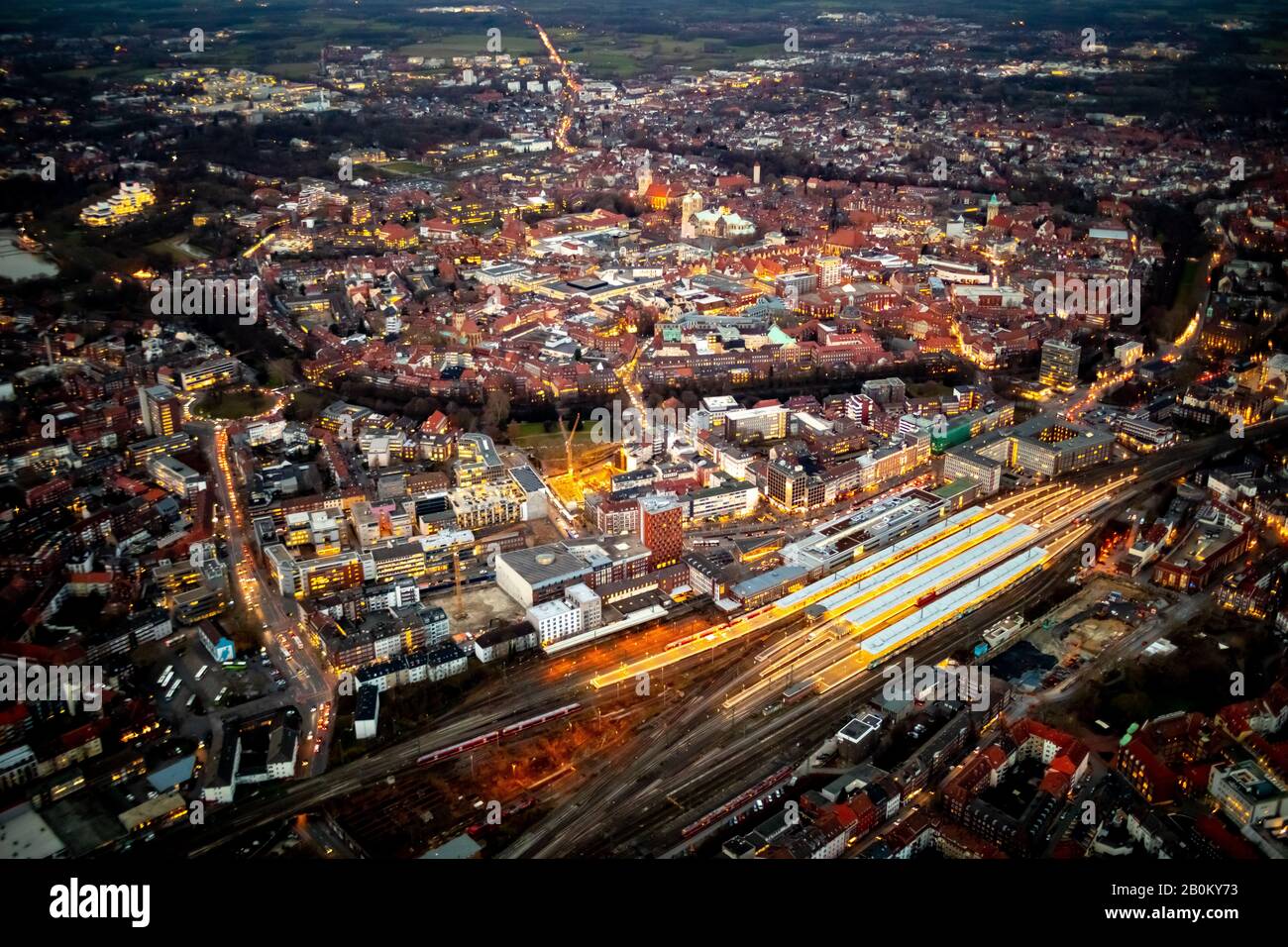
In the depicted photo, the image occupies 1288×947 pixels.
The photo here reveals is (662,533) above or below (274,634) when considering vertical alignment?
above

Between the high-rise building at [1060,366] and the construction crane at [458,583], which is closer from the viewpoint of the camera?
the construction crane at [458,583]

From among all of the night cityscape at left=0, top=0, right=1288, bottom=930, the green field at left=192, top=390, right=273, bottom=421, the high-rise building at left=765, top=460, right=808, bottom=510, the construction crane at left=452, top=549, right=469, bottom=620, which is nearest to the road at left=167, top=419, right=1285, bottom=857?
the night cityscape at left=0, top=0, right=1288, bottom=930

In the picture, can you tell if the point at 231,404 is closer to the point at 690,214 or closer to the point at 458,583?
the point at 458,583

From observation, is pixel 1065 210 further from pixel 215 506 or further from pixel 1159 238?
pixel 215 506

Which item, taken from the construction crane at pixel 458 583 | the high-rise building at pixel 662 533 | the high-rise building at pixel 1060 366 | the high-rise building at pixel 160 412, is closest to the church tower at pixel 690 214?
the high-rise building at pixel 1060 366

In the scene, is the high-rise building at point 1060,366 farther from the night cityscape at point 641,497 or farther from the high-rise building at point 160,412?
the high-rise building at point 160,412

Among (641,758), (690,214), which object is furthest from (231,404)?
(690,214)
